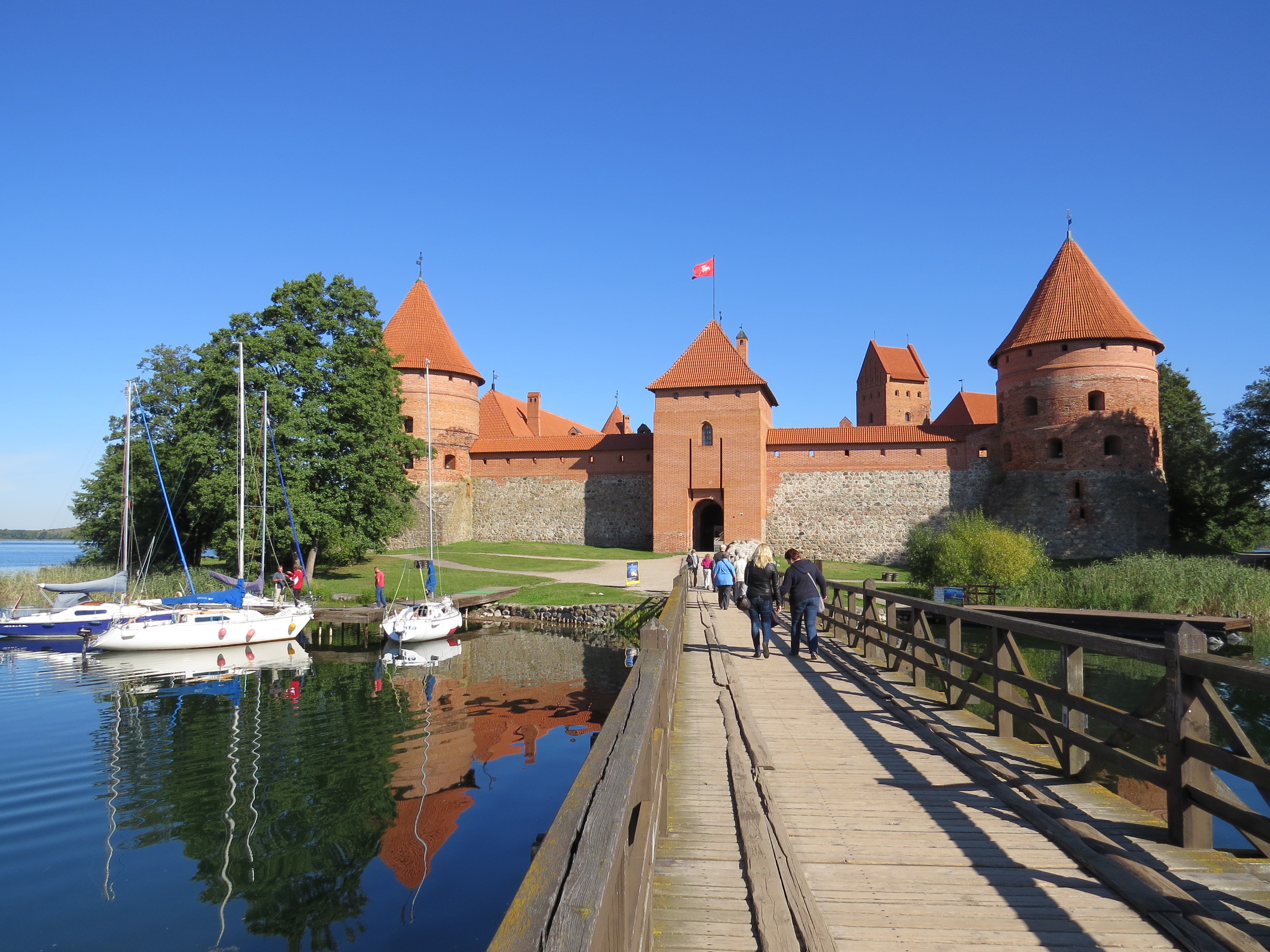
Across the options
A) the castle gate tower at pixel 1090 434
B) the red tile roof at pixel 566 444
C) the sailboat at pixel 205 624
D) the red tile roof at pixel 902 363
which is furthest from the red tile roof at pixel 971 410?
the sailboat at pixel 205 624

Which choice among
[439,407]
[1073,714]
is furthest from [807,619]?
[439,407]

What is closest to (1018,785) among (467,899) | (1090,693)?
(467,899)

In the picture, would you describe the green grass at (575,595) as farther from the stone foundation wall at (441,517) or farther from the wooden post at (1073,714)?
Answer: the wooden post at (1073,714)

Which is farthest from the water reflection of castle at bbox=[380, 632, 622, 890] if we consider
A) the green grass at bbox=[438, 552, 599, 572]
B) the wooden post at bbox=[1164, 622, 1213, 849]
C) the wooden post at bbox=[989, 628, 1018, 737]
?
the green grass at bbox=[438, 552, 599, 572]

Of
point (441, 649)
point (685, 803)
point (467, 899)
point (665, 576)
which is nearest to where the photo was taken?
point (685, 803)

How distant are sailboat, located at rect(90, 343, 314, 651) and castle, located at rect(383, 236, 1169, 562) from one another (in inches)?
366

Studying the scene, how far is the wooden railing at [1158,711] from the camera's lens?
343 cm

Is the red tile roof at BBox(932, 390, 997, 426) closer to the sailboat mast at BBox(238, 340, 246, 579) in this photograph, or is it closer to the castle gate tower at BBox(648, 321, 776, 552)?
the castle gate tower at BBox(648, 321, 776, 552)

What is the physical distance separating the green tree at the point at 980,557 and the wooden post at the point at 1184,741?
1974 cm

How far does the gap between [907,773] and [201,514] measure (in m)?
27.3

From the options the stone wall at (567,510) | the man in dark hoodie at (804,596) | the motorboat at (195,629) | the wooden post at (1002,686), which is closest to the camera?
the wooden post at (1002,686)

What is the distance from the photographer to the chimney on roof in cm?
4584

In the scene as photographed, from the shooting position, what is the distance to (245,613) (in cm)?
1980

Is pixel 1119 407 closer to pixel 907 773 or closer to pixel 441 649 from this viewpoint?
pixel 441 649
